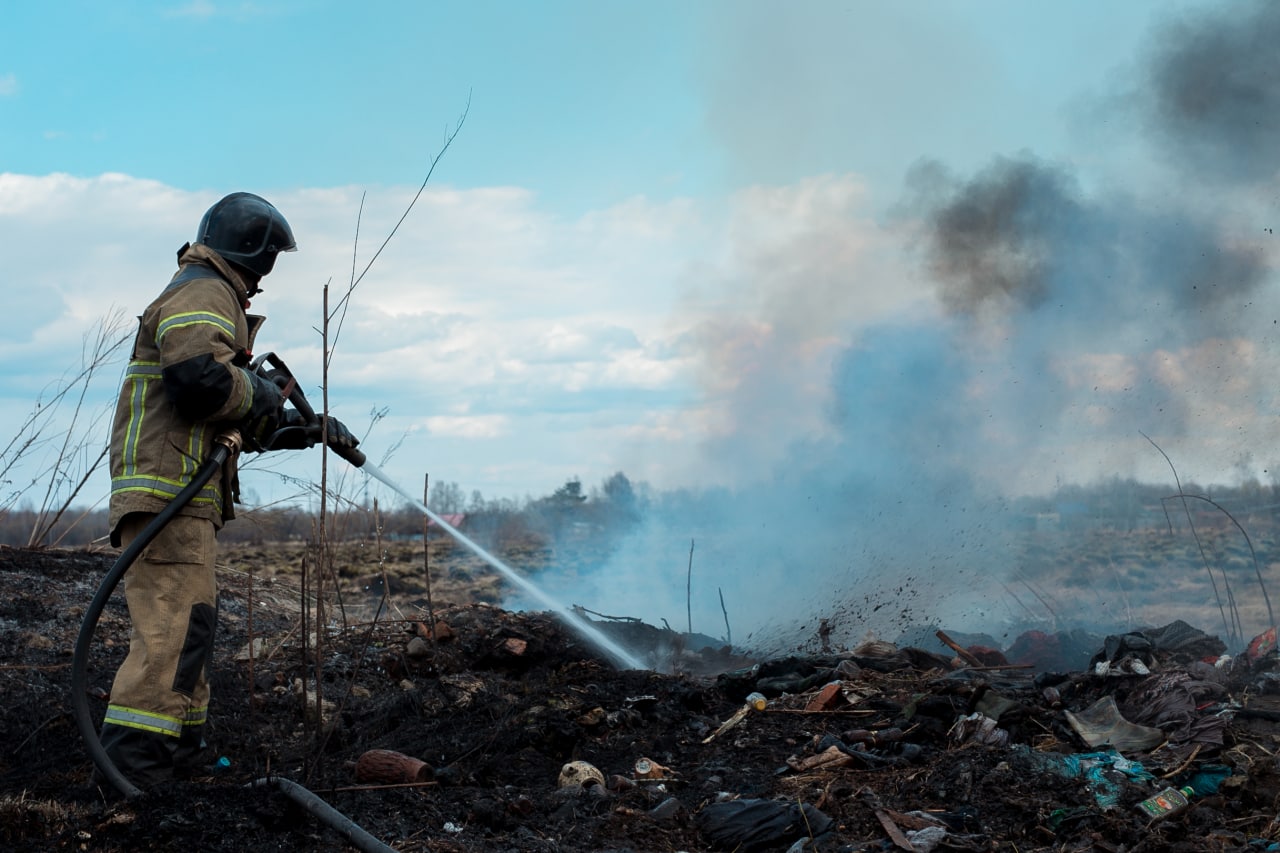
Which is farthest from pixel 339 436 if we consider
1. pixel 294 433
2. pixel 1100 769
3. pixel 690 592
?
pixel 690 592

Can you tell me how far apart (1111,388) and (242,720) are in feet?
30.0

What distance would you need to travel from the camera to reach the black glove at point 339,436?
4.48 meters

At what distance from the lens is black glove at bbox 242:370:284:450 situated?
4113 millimetres

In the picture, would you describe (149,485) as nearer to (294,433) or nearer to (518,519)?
(294,433)

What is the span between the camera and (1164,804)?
365 centimetres

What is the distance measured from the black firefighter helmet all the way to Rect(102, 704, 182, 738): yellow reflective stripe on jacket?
185 cm

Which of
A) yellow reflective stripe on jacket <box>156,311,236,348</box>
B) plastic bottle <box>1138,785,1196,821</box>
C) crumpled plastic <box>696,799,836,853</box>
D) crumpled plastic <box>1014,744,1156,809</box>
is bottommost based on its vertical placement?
crumpled plastic <box>696,799,836,853</box>

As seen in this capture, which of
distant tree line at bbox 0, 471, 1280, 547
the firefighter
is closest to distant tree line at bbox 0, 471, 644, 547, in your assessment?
distant tree line at bbox 0, 471, 1280, 547

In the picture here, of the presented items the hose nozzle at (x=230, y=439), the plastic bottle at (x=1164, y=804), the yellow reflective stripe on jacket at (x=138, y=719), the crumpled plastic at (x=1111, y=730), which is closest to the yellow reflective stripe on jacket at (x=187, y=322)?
the hose nozzle at (x=230, y=439)

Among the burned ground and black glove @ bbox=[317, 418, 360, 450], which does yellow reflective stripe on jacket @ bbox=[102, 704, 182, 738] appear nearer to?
the burned ground

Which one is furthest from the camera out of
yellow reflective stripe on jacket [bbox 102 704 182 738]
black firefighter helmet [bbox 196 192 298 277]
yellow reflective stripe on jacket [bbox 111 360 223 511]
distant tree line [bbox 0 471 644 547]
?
distant tree line [bbox 0 471 644 547]

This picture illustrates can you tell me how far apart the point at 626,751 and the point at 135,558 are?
2.33 metres

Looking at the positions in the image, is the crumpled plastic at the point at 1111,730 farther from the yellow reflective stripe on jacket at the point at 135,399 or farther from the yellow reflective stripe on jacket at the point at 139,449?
the yellow reflective stripe on jacket at the point at 135,399

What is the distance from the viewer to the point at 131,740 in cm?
380
